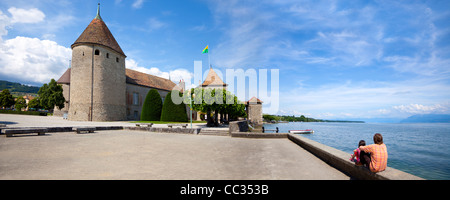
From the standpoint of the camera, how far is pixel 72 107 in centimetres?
3309

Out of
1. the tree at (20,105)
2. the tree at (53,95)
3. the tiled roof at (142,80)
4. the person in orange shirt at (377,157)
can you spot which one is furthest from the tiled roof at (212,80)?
the tree at (20,105)

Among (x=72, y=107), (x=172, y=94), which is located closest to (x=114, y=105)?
(x=72, y=107)

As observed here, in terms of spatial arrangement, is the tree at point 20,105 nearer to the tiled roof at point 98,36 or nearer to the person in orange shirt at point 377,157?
the tiled roof at point 98,36

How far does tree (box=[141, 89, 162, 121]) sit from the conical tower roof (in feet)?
35.6

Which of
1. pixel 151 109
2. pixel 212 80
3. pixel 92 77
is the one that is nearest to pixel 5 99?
pixel 92 77

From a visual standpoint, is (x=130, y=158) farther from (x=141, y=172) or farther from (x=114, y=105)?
(x=114, y=105)

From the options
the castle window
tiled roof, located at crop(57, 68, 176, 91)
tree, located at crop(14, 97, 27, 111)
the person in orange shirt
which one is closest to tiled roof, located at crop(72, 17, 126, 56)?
tiled roof, located at crop(57, 68, 176, 91)

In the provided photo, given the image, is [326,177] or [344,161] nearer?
[326,177]

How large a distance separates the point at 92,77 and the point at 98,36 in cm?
705

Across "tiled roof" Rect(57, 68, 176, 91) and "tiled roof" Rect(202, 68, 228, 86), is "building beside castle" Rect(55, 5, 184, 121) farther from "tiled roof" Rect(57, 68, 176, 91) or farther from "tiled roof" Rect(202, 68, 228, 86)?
"tiled roof" Rect(202, 68, 228, 86)

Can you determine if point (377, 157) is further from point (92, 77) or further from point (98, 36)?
point (98, 36)
